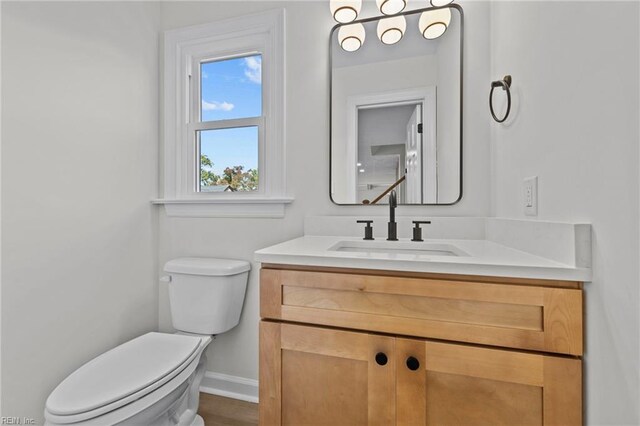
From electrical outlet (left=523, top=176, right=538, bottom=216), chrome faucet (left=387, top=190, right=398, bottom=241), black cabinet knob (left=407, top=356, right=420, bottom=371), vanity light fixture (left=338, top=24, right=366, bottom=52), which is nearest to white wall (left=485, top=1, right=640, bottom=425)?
electrical outlet (left=523, top=176, right=538, bottom=216)

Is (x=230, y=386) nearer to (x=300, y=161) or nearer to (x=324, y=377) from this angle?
(x=324, y=377)

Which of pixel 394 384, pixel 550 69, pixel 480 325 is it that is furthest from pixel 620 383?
pixel 550 69

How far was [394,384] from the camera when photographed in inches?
31.3

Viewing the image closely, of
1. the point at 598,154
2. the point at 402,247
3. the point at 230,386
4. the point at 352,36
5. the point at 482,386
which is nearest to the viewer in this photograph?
the point at 598,154

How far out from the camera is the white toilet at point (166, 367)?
3.05ft

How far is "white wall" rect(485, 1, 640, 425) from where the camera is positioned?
534 mm

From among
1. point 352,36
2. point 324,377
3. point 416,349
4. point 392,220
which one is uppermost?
point 352,36

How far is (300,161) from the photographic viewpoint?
1.51 m

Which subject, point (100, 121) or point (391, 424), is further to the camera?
point (100, 121)

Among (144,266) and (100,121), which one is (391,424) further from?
(100,121)

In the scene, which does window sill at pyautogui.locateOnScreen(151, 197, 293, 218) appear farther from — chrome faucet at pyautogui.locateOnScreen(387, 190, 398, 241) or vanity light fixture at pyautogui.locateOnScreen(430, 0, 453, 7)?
vanity light fixture at pyautogui.locateOnScreen(430, 0, 453, 7)

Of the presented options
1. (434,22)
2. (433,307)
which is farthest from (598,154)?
(434,22)

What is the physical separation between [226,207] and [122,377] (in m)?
0.85

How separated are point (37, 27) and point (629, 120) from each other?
191 cm
